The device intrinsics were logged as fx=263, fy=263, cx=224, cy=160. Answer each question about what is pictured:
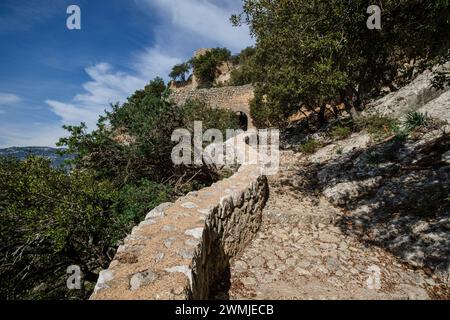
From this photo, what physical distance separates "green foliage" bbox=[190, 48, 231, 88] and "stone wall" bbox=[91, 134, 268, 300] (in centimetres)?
4278

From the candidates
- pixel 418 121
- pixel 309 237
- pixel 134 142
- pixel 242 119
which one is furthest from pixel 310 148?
pixel 242 119

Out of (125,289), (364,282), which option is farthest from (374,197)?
(125,289)

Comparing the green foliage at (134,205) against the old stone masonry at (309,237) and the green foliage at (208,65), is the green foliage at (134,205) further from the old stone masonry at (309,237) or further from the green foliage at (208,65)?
the green foliage at (208,65)

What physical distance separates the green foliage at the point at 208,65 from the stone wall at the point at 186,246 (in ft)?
140

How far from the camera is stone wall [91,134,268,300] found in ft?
8.96

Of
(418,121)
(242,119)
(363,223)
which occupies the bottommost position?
(363,223)

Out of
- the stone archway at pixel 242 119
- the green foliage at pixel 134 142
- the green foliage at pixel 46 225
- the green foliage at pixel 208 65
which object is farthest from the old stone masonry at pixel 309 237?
the green foliage at pixel 208 65

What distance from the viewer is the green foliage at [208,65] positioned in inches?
1821

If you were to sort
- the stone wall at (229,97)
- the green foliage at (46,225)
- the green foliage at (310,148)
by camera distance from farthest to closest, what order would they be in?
the stone wall at (229,97) → the green foliage at (310,148) → the green foliage at (46,225)

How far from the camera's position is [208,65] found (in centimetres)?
4609

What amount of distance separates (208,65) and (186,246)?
46293 mm

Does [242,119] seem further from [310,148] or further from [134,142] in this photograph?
[134,142]

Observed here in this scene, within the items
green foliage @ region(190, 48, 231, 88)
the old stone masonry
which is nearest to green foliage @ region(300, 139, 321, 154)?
the old stone masonry
